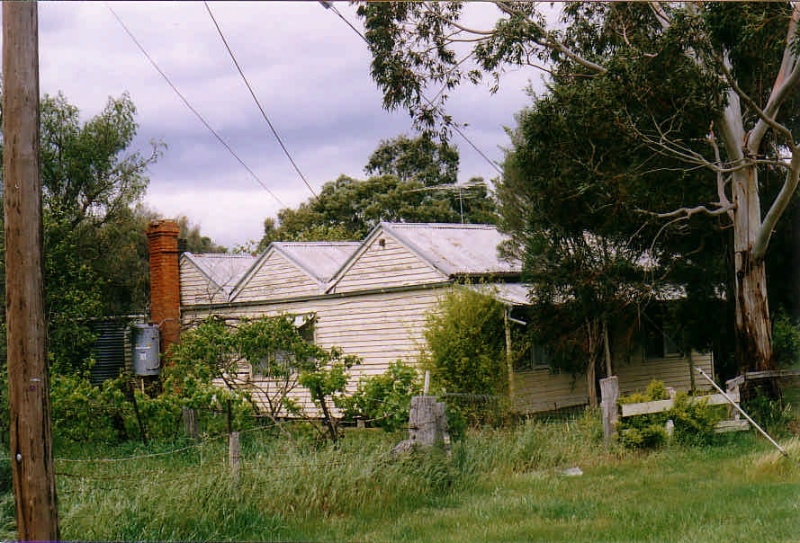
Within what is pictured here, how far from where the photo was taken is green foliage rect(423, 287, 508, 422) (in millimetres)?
16453

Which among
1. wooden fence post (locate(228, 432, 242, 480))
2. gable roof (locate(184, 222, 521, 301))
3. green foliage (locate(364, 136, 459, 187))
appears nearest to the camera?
wooden fence post (locate(228, 432, 242, 480))

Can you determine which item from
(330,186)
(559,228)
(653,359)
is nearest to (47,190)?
(330,186)

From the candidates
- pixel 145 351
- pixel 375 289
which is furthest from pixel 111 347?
pixel 375 289

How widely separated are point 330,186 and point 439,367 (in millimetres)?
10488

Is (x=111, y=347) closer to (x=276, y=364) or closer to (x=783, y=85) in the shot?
(x=276, y=364)

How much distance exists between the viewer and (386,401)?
1122cm

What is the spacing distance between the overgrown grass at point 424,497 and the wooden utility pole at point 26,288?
1292 mm

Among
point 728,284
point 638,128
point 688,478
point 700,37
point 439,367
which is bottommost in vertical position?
point 688,478

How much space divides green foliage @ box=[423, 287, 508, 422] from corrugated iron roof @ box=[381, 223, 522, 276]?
1220 mm

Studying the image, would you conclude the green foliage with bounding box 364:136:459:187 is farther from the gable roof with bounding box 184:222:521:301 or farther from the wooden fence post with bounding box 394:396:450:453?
the wooden fence post with bounding box 394:396:450:453

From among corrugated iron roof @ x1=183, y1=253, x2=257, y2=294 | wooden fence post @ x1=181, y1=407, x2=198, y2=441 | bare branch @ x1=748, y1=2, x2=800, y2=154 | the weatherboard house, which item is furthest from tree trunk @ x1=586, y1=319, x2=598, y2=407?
corrugated iron roof @ x1=183, y1=253, x2=257, y2=294

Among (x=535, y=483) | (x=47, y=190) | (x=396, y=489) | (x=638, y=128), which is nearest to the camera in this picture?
(x=396, y=489)

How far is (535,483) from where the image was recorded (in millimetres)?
10328

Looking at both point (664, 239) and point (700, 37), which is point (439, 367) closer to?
point (664, 239)
